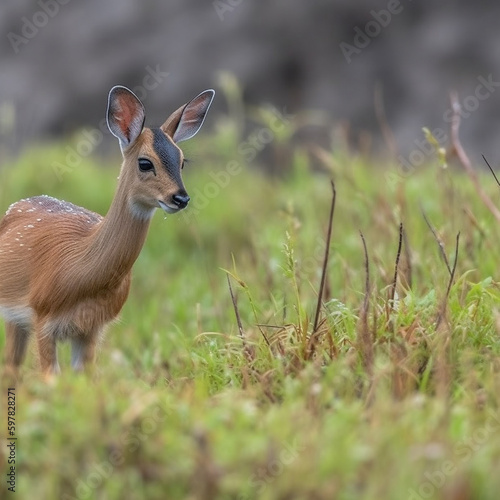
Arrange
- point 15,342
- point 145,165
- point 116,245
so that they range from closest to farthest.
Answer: point 145,165 < point 116,245 < point 15,342

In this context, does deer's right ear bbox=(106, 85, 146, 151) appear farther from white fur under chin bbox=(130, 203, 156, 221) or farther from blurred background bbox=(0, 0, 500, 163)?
blurred background bbox=(0, 0, 500, 163)

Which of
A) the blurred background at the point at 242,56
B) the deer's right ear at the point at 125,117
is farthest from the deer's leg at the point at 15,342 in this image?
the blurred background at the point at 242,56

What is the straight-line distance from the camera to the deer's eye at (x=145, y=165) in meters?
3.74

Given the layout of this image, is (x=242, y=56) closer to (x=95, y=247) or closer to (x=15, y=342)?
(x=15, y=342)

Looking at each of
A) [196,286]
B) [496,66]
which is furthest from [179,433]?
[496,66]

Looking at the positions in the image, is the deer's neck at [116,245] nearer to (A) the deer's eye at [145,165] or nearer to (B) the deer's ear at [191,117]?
(A) the deer's eye at [145,165]

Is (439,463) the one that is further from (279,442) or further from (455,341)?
(455,341)

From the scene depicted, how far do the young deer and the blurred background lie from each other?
24.7ft

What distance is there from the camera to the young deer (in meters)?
3.76

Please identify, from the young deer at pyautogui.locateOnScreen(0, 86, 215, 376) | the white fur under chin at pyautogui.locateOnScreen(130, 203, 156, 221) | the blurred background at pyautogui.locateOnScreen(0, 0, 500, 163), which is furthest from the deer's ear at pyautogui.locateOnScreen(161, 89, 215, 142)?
the blurred background at pyautogui.locateOnScreen(0, 0, 500, 163)

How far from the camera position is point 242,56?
11797 mm

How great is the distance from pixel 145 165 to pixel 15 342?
3.85 ft

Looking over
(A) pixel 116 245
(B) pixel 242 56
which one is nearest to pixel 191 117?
(A) pixel 116 245

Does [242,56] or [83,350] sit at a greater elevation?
[242,56]
